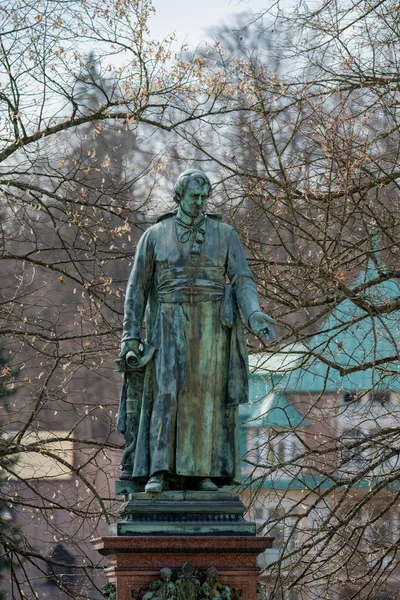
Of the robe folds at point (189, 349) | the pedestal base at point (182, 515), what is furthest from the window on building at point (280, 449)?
the pedestal base at point (182, 515)

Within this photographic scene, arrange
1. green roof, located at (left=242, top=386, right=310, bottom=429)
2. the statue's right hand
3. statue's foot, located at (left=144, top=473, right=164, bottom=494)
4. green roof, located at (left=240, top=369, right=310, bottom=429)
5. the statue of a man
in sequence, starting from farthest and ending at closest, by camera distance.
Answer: green roof, located at (left=240, top=369, right=310, bottom=429), green roof, located at (left=242, top=386, right=310, bottom=429), the statue's right hand, the statue of a man, statue's foot, located at (left=144, top=473, right=164, bottom=494)

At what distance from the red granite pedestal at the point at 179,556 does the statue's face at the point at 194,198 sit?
203 centimetres

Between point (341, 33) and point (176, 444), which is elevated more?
point (341, 33)

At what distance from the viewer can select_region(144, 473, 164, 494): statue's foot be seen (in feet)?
30.7

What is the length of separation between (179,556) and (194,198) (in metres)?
2.19

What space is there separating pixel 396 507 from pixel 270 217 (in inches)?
120

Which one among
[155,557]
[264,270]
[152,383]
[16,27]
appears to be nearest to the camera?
[155,557]

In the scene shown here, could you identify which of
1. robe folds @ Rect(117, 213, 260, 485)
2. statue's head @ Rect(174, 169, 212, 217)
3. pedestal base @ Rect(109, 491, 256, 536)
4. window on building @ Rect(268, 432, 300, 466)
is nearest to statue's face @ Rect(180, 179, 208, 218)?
statue's head @ Rect(174, 169, 212, 217)

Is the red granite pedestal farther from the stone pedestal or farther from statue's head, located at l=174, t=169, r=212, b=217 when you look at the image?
statue's head, located at l=174, t=169, r=212, b=217

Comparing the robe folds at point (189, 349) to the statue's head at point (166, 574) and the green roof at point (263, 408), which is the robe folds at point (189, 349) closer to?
the statue's head at point (166, 574)

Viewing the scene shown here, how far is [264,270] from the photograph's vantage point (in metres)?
15.1

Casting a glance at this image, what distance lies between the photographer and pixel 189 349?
31.9 feet

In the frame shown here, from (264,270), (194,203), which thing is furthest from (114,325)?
(194,203)

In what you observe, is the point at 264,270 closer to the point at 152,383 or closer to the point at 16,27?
the point at 16,27
